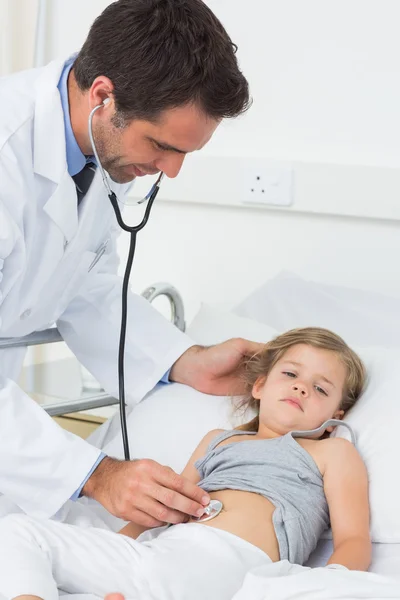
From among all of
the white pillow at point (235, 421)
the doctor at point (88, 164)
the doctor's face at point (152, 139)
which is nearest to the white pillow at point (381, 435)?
the white pillow at point (235, 421)

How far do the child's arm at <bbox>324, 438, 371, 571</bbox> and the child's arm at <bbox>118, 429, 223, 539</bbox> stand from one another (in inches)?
10.2

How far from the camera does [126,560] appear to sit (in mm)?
1321

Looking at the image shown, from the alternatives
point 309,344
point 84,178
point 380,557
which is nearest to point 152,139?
point 84,178

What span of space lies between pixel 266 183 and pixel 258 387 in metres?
0.71

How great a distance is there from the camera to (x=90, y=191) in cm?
171

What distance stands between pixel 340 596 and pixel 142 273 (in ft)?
5.33

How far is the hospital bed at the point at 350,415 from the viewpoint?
149cm

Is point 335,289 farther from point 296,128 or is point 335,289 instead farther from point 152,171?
point 152,171

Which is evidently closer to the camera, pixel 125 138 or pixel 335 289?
pixel 125 138

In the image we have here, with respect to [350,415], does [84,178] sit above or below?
above

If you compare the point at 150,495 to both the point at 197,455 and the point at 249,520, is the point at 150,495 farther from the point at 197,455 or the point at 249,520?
the point at 197,455

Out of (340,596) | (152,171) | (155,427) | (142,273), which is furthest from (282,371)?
(142,273)

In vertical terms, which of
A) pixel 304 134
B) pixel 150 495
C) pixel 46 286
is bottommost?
pixel 150 495

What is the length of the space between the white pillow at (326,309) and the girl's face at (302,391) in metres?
0.31
